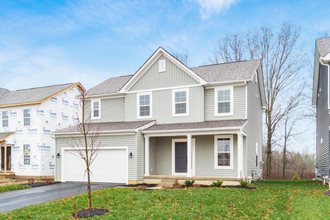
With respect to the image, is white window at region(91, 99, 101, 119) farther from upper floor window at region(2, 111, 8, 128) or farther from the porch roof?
upper floor window at region(2, 111, 8, 128)

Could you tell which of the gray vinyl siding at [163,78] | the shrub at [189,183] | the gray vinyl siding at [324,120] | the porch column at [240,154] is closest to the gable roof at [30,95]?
the gray vinyl siding at [163,78]

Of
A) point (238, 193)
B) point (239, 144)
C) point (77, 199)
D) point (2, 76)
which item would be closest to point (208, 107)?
point (239, 144)

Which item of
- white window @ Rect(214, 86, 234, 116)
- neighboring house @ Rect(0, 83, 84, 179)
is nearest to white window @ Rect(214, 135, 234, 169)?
white window @ Rect(214, 86, 234, 116)

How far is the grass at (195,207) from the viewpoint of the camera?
25.8 ft

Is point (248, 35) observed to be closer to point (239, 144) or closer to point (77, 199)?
point (239, 144)

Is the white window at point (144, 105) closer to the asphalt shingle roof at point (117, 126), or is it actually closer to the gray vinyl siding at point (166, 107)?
the gray vinyl siding at point (166, 107)

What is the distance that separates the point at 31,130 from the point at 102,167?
7.55 meters

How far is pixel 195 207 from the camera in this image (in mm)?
8617

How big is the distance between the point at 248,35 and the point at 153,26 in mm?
9680

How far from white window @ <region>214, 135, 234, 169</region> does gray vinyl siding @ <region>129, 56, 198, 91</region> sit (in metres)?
3.60

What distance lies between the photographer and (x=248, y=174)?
15.9 meters

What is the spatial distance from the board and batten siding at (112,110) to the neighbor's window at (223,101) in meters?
6.27

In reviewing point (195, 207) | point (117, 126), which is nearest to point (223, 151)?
point (117, 126)

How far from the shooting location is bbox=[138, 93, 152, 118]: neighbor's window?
17656 millimetres
